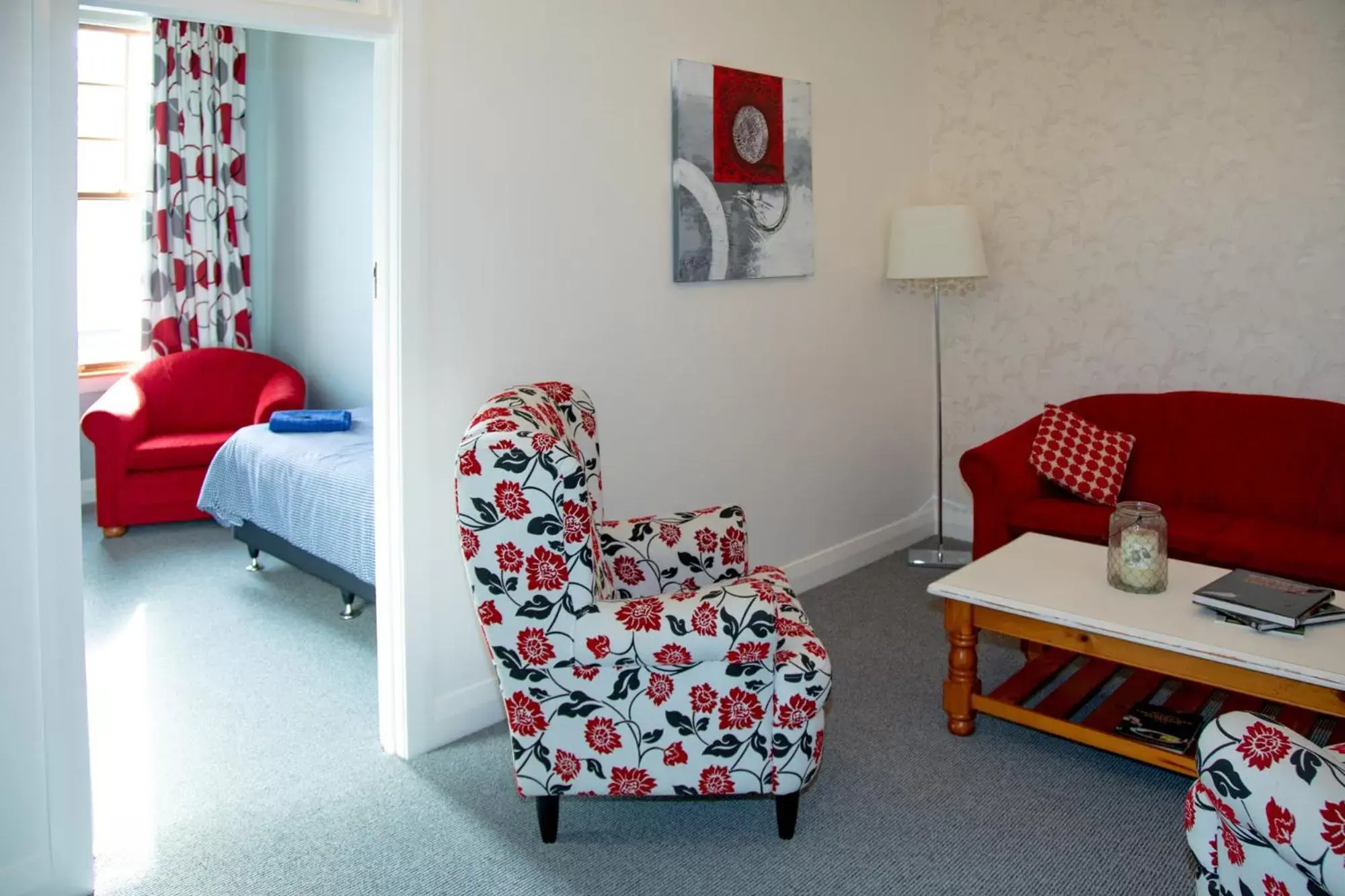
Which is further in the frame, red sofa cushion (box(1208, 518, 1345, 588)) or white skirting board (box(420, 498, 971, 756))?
red sofa cushion (box(1208, 518, 1345, 588))

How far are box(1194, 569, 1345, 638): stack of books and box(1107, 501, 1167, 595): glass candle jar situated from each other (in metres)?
0.13

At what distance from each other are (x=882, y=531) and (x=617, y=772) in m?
2.74

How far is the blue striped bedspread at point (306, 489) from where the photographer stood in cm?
401

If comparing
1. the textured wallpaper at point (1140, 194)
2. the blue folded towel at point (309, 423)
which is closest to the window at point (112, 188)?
the blue folded towel at point (309, 423)

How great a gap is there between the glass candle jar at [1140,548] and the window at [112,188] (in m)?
5.23

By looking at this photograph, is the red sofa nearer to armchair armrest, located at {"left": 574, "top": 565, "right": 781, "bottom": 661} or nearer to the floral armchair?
the floral armchair

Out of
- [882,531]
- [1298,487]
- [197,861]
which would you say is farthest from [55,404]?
[1298,487]

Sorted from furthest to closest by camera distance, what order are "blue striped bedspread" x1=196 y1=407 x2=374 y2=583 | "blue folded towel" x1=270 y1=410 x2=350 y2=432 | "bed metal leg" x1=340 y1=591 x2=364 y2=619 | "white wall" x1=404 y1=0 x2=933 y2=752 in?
1. "blue folded towel" x1=270 y1=410 x2=350 y2=432
2. "bed metal leg" x1=340 y1=591 x2=364 y2=619
3. "blue striped bedspread" x1=196 y1=407 x2=374 y2=583
4. "white wall" x1=404 y1=0 x2=933 y2=752

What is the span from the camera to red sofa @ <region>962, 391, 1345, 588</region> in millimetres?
3811

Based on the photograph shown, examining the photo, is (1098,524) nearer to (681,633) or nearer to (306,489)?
(681,633)

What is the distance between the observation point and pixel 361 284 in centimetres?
595

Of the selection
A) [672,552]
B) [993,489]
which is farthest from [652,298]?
[993,489]

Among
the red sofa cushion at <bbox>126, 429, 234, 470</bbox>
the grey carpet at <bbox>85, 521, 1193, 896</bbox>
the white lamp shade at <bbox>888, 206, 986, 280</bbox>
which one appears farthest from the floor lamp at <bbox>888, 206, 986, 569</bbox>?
the red sofa cushion at <bbox>126, 429, 234, 470</bbox>

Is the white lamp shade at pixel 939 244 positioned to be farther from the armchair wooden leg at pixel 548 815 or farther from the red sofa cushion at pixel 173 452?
the red sofa cushion at pixel 173 452
